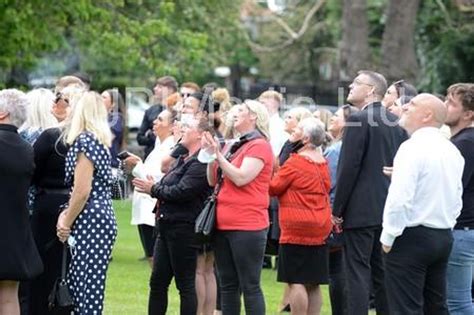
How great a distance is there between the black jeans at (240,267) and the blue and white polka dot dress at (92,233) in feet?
3.52

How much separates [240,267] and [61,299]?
5.26 ft

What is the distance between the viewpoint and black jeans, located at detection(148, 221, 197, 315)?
1025 centimetres

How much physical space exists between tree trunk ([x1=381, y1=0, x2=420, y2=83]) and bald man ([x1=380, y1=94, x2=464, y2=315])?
18.1 metres

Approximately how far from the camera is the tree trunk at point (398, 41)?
2692cm

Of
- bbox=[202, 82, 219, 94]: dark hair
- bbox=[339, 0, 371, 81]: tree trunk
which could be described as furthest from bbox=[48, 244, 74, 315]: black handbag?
bbox=[339, 0, 371, 81]: tree trunk

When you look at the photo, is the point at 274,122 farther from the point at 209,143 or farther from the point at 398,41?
the point at 398,41

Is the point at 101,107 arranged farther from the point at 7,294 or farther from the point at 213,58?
the point at 213,58

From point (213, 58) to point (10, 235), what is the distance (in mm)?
31459

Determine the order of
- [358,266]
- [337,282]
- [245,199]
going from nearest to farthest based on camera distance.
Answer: [245,199], [358,266], [337,282]

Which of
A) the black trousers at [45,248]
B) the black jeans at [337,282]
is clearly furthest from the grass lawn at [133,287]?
the black trousers at [45,248]

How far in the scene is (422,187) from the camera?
876 cm

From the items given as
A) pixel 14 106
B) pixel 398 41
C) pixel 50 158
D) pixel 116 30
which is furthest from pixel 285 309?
pixel 398 41

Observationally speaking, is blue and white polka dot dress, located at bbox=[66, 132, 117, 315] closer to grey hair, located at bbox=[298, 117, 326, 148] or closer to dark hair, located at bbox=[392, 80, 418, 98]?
grey hair, located at bbox=[298, 117, 326, 148]

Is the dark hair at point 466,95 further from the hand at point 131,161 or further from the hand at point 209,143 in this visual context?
the hand at point 131,161
